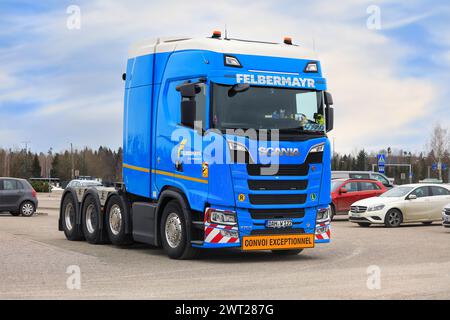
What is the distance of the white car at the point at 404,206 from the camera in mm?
24953

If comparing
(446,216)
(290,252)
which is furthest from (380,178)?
(290,252)

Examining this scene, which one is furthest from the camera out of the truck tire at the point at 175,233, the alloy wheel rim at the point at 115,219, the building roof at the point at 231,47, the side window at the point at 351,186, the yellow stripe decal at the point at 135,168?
the side window at the point at 351,186

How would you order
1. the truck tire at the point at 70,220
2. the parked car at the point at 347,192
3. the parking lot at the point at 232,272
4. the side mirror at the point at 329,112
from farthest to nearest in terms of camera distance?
1. the parked car at the point at 347,192
2. the truck tire at the point at 70,220
3. the side mirror at the point at 329,112
4. the parking lot at the point at 232,272

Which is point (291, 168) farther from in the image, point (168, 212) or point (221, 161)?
point (168, 212)

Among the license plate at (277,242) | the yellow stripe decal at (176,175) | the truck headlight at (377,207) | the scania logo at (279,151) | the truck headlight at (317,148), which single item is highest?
the truck headlight at (317,148)

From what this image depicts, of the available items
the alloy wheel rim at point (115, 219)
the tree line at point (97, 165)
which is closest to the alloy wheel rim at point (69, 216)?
the alloy wheel rim at point (115, 219)

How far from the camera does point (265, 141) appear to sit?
43.2 feet

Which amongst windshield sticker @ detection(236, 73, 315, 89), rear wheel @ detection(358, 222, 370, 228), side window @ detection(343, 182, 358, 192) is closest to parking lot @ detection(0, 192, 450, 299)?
windshield sticker @ detection(236, 73, 315, 89)

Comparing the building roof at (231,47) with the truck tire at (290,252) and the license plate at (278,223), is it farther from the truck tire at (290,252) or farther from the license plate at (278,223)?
the truck tire at (290,252)

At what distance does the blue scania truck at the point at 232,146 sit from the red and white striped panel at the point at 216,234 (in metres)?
0.02

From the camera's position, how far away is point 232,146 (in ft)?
42.3

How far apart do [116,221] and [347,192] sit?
15.1 m
